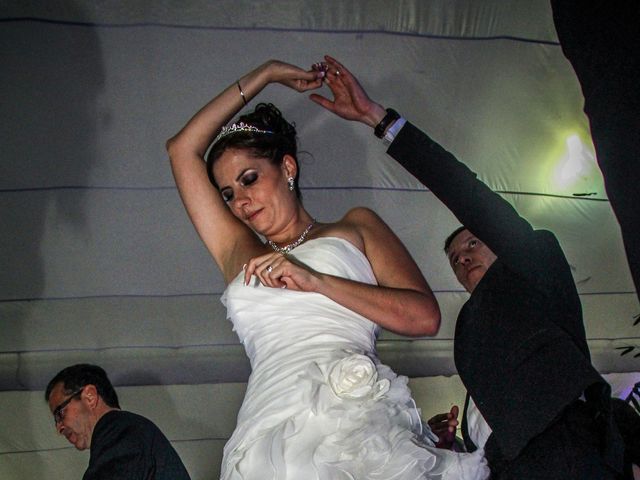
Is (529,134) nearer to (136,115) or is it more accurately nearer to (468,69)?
(468,69)

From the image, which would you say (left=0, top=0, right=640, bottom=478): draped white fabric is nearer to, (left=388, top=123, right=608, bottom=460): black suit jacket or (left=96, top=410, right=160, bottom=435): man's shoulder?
(left=96, top=410, right=160, bottom=435): man's shoulder

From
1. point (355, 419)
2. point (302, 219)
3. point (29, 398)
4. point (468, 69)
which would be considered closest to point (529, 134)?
point (468, 69)

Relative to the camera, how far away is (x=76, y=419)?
2.70m

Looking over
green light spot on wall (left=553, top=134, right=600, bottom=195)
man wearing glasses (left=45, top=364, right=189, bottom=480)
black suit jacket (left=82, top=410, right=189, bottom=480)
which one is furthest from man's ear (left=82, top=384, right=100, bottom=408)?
green light spot on wall (left=553, top=134, right=600, bottom=195)

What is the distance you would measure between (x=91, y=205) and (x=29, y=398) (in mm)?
1096

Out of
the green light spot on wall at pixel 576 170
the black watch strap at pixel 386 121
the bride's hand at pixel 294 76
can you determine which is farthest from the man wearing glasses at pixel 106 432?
the green light spot on wall at pixel 576 170

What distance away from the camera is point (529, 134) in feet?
10.1

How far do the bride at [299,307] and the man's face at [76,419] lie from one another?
1.07 m

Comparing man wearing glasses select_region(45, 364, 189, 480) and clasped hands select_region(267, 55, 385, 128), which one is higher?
clasped hands select_region(267, 55, 385, 128)

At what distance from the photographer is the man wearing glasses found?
218 centimetres

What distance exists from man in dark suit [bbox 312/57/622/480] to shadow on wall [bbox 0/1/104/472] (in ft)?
5.47

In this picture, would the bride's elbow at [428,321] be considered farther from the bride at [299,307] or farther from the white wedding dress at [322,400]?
the white wedding dress at [322,400]

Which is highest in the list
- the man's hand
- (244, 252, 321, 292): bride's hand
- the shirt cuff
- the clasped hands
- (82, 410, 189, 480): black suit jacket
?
the clasped hands

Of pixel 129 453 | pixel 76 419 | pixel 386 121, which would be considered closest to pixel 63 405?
pixel 76 419
